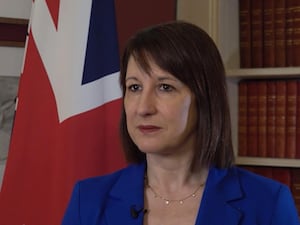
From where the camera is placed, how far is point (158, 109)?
47.1 inches

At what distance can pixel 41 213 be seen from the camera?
1720 mm

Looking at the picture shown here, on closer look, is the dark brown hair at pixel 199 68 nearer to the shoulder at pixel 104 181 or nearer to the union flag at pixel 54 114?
the shoulder at pixel 104 181

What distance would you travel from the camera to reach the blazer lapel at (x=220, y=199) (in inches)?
48.5

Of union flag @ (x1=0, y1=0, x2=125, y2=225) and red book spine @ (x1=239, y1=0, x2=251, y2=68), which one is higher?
red book spine @ (x1=239, y1=0, x2=251, y2=68)

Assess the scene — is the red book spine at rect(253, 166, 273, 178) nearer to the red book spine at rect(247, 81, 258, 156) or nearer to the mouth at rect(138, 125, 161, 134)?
the red book spine at rect(247, 81, 258, 156)

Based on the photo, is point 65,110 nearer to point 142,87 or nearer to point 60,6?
point 60,6

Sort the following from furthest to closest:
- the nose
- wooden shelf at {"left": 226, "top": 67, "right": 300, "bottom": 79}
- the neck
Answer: wooden shelf at {"left": 226, "top": 67, "right": 300, "bottom": 79}
the neck
the nose

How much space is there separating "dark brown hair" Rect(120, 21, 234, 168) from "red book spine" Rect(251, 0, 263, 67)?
3.20ft

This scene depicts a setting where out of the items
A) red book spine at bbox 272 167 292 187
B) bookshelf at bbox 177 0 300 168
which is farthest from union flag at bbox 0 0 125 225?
red book spine at bbox 272 167 292 187

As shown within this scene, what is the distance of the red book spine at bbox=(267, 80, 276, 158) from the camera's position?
2.19m

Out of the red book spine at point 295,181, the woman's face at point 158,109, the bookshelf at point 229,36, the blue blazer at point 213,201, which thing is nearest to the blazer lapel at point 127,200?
the blue blazer at point 213,201

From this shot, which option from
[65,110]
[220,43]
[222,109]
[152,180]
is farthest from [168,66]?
[220,43]

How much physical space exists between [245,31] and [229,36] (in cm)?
7

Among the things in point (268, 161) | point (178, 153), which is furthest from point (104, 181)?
point (268, 161)
